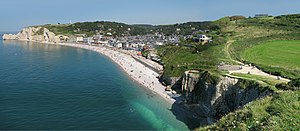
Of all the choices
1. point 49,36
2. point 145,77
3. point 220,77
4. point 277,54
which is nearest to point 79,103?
point 220,77

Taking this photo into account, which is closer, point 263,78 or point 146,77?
point 263,78

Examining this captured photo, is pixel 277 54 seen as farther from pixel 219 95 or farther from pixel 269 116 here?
pixel 269 116

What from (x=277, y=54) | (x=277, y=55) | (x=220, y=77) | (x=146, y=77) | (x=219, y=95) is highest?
(x=277, y=54)

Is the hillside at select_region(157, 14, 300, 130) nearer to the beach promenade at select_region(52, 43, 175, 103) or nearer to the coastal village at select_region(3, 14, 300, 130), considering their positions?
the coastal village at select_region(3, 14, 300, 130)

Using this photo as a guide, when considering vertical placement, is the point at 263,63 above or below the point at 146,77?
above

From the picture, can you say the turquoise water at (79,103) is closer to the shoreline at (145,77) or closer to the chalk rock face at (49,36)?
the shoreline at (145,77)

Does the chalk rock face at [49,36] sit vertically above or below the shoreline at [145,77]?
Answer: above

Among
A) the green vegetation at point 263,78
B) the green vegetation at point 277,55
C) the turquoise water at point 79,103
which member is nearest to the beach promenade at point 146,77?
the turquoise water at point 79,103
